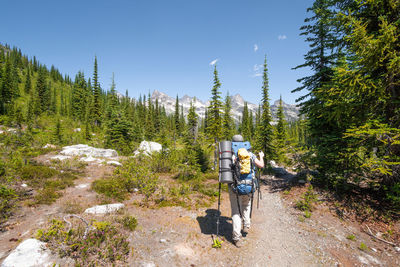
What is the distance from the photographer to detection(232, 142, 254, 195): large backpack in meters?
4.42

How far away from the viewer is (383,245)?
4738mm

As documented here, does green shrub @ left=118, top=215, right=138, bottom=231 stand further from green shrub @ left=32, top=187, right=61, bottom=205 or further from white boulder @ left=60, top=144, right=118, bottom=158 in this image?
white boulder @ left=60, top=144, right=118, bottom=158

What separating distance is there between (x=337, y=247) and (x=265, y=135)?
14.0 meters

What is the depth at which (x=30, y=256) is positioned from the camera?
3195 millimetres

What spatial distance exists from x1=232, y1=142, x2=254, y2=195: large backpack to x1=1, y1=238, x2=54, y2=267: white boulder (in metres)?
4.41

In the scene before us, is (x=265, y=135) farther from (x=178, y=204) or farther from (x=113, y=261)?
(x=113, y=261)

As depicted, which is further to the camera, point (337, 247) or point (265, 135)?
point (265, 135)

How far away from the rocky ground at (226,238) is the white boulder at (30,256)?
245 mm

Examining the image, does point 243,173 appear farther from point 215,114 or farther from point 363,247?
point 215,114

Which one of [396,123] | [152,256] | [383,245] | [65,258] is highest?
[396,123]

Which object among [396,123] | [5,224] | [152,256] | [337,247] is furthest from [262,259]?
[5,224]

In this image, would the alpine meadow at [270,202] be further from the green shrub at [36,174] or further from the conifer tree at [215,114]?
the conifer tree at [215,114]

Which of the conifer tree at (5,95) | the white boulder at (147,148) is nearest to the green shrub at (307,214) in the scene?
the white boulder at (147,148)

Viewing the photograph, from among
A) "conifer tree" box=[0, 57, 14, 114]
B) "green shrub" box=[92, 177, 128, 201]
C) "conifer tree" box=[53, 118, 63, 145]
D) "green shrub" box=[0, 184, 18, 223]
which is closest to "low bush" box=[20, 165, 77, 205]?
"green shrub" box=[0, 184, 18, 223]
